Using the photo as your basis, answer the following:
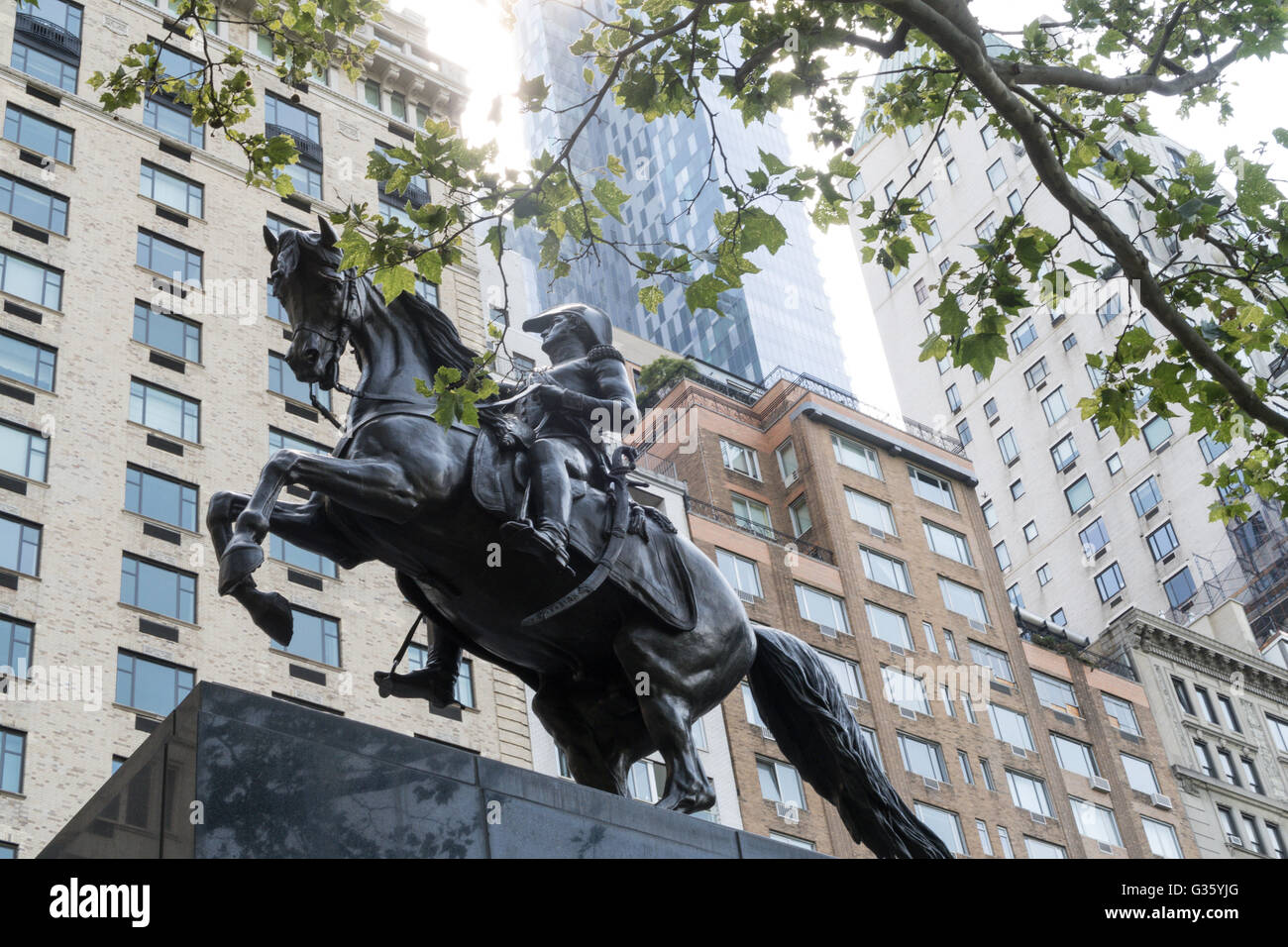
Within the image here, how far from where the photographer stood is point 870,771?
11.0m

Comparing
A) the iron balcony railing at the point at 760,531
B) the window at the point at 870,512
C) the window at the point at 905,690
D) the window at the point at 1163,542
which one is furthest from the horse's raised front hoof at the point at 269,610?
the window at the point at 1163,542

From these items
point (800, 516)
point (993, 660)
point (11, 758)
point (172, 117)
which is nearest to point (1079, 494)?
point (993, 660)

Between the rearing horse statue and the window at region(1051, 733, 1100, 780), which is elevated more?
the window at region(1051, 733, 1100, 780)

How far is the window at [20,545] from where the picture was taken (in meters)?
38.5

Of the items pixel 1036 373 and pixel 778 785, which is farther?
pixel 1036 373

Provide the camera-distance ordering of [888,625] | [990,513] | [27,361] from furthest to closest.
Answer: [990,513]
[888,625]
[27,361]

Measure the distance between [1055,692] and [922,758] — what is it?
10.5 meters

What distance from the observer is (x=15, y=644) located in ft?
122

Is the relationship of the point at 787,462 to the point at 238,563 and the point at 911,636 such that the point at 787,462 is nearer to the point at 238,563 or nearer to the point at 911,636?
the point at 911,636

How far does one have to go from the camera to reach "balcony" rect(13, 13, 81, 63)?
51.2 m

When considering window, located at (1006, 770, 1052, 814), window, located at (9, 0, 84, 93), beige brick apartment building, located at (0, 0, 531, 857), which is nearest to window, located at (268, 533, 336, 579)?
beige brick apartment building, located at (0, 0, 531, 857)

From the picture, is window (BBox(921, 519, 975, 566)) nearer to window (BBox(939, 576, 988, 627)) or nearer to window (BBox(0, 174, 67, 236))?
window (BBox(939, 576, 988, 627))

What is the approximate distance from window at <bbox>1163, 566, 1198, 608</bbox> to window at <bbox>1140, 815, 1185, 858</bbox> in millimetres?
19631

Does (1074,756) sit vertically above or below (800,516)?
below
